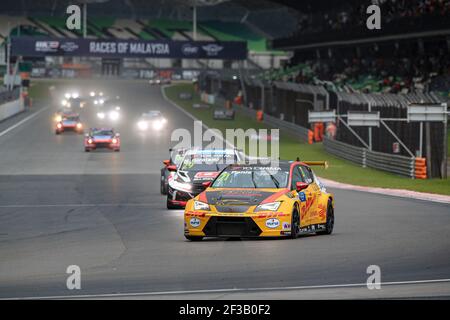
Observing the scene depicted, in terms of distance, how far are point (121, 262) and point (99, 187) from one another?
18775 millimetres

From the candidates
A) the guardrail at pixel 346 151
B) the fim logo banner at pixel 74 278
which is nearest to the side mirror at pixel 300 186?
the fim logo banner at pixel 74 278

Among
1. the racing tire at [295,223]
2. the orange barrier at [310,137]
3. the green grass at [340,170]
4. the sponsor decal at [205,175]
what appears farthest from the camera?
the orange barrier at [310,137]

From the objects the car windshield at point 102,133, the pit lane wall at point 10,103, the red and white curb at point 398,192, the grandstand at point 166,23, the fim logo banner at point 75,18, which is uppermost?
the grandstand at point 166,23

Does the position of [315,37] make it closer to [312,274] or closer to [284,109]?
[284,109]

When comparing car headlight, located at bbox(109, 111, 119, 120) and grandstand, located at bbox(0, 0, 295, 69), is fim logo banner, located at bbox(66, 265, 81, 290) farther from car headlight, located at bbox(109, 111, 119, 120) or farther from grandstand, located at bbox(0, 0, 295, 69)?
grandstand, located at bbox(0, 0, 295, 69)

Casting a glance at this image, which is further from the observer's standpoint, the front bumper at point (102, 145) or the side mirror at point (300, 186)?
the front bumper at point (102, 145)

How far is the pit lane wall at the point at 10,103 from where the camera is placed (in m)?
83.8

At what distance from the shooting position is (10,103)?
89938mm

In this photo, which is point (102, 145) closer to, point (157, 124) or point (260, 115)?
point (157, 124)

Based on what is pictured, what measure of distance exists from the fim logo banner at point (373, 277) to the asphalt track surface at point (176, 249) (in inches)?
3.8

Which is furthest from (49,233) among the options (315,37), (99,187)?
(315,37)

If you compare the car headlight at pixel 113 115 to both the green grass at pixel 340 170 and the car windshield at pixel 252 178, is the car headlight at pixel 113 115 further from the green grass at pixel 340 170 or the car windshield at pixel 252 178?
the car windshield at pixel 252 178

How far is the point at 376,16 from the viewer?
6631 centimetres

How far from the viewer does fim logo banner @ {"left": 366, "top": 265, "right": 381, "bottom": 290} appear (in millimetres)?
13008
